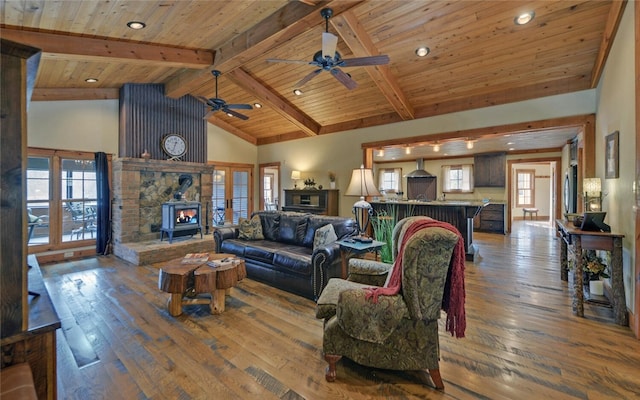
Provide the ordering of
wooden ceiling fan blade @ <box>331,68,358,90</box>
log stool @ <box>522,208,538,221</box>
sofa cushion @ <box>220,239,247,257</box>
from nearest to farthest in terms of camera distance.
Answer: wooden ceiling fan blade @ <box>331,68,358,90</box>
sofa cushion @ <box>220,239,247,257</box>
log stool @ <box>522,208,538,221</box>

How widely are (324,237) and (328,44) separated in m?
2.23

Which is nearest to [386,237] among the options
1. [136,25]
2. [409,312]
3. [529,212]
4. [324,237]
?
[324,237]

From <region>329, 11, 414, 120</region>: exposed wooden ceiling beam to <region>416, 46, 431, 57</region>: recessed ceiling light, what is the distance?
1.85ft

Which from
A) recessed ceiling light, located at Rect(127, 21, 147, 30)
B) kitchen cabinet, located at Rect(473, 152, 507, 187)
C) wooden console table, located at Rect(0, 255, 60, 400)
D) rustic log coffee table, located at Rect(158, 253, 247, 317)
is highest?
recessed ceiling light, located at Rect(127, 21, 147, 30)

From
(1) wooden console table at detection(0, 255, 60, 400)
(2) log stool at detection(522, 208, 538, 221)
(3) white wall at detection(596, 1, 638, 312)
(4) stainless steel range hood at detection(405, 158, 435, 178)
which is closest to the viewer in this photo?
(1) wooden console table at detection(0, 255, 60, 400)

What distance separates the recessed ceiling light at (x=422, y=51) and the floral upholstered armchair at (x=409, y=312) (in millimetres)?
3262

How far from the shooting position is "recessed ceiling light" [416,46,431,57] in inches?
162

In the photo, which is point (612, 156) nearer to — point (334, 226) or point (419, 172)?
point (334, 226)

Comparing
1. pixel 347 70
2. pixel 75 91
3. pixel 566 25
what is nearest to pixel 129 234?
pixel 75 91

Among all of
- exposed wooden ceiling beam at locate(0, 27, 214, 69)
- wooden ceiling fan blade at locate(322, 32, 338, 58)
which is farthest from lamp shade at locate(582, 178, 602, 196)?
exposed wooden ceiling beam at locate(0, 27, 214, 69)

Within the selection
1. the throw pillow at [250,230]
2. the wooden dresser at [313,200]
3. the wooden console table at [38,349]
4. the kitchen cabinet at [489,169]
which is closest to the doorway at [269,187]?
the wooden dresser at [313,200]

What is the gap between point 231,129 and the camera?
316 inches

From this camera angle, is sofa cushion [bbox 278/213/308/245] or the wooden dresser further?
the wooden dresser

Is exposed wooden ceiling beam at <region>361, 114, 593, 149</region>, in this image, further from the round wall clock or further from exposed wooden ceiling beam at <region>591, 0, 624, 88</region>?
the round wall clock
